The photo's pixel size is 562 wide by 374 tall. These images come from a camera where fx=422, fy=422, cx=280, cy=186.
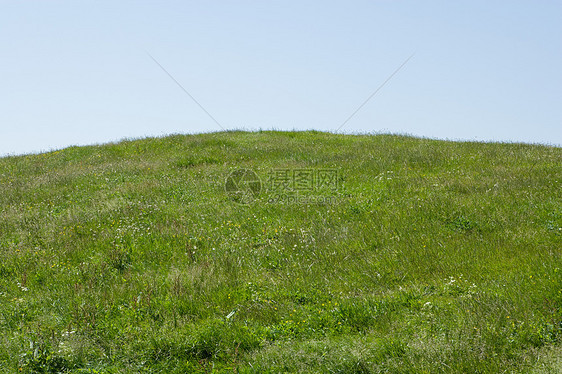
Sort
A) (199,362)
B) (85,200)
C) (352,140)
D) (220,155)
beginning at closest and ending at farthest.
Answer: (199,362)
(85,200)
(220,155)
(352,140)

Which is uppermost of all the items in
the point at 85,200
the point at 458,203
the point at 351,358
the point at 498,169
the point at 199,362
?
the point at 498,169

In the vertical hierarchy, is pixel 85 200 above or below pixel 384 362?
above

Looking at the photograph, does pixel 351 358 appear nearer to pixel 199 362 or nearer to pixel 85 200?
pixel 199 362

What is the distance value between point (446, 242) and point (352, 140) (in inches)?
493

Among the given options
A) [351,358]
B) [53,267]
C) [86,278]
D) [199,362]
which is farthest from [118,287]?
[351,358]

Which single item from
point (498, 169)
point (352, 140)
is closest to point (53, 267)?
point (498, 169)

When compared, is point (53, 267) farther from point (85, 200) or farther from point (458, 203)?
point (458, 203)

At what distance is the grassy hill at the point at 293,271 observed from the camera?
4.86m

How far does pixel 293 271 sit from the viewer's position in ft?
22.9

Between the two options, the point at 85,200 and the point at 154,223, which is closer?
the point at 154,223

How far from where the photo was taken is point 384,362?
460cm

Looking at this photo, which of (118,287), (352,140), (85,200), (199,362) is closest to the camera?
(199,362)

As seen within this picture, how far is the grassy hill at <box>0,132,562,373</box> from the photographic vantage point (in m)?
4.86

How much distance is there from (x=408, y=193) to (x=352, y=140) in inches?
362
